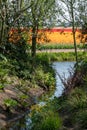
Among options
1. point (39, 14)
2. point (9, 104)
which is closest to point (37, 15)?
point (39, 14)

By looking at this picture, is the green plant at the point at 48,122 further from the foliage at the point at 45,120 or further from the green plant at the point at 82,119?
the green plant at the point at 82,119

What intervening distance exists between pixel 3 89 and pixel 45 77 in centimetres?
795

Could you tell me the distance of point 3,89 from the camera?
73.4 ft

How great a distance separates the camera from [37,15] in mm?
33969

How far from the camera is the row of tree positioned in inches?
1166

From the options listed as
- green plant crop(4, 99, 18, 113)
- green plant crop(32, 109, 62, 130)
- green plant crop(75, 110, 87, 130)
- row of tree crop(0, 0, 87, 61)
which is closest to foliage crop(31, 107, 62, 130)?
green plant crop(32, 109, 62, 130)

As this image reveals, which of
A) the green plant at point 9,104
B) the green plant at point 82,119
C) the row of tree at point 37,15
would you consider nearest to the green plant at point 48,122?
the green plant at point 82,119

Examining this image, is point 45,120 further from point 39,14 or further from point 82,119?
point 39,14

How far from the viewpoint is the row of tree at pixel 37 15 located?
2962 cm

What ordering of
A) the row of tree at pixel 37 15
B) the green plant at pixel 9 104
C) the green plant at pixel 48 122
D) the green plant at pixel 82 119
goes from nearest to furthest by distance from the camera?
1. the green plant at pixel 48 122
2. the green plant at pixel 82 119
3. the green plant at pixel 9 104
4. the row of tree at pixel 37 15

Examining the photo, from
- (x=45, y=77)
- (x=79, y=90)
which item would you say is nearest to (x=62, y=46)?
(x=45, y=77)

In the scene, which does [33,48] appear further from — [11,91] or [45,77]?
[11,91]

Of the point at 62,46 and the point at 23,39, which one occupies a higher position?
the point at 23,39

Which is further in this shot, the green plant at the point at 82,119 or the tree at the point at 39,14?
the tree at the point at 39,14
